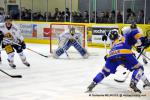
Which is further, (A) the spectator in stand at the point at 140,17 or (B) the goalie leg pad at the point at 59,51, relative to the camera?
(A) the spectator in stand at the point at 140,17

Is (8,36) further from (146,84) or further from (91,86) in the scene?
(146,84)

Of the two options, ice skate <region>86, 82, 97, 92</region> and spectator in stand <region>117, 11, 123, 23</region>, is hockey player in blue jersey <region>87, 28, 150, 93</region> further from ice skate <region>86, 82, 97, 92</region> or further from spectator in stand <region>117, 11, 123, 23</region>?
spectator in stand <region>117, 11, 123, 23</region>

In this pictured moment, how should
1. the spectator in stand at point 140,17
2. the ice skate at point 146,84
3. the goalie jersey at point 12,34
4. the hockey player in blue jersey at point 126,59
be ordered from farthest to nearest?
the spectator in stand at point 140,17, the goalie jersey at point 12,34, the ice skate at point 146,84, the hockey player in blue jersey at point 126,59

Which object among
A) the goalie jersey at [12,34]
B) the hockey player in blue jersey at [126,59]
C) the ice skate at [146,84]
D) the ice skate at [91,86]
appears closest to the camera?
the hockey player in blue jersey at [126,59]

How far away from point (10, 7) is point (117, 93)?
1469 centimetres

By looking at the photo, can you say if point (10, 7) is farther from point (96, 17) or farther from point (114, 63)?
point (114, 63)

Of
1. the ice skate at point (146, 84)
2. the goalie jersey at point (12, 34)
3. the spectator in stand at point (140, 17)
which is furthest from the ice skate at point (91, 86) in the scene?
the spectator in stand at point (140, 17)

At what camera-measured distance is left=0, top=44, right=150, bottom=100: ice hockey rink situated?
5676 mm

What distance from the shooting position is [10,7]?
1972 centimetres

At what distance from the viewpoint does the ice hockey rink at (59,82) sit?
223 inches

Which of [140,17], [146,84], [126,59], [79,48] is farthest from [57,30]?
[126,59]

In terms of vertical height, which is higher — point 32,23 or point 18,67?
point 32,23

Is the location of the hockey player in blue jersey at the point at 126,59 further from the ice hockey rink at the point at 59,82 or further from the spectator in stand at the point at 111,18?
the spectator in stand at the point at 111,18

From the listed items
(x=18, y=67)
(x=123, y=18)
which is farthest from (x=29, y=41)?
(x=18, y=67)
